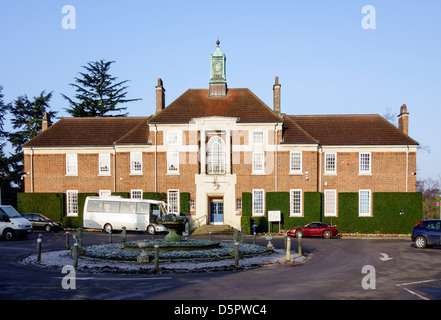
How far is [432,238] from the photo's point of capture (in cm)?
2592

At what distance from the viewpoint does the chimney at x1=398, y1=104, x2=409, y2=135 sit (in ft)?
143

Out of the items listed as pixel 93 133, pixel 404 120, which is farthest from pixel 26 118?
pixel 404 120

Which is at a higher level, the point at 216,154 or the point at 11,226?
the point at 216,154

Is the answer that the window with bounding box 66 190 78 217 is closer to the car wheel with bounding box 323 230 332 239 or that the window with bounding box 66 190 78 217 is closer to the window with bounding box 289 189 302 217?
the window with bounding box 289 189 302 217

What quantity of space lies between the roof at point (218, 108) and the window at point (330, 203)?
8038 mm

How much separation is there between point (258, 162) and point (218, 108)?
20.9ft

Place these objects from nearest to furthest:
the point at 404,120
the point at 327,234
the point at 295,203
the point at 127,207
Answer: the point at 327,234
the point at 127,207
the point at 295,203
the point at 404,120

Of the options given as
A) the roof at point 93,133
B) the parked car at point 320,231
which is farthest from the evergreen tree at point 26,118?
the parked car at point 320,231

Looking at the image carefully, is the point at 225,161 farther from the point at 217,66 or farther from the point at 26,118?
the point at 26,118

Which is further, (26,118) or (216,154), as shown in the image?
(26,118)

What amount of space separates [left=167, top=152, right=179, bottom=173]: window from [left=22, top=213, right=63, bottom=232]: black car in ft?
34.6

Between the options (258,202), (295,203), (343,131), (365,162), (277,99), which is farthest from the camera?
(277,99)

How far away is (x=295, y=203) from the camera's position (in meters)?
40.7
